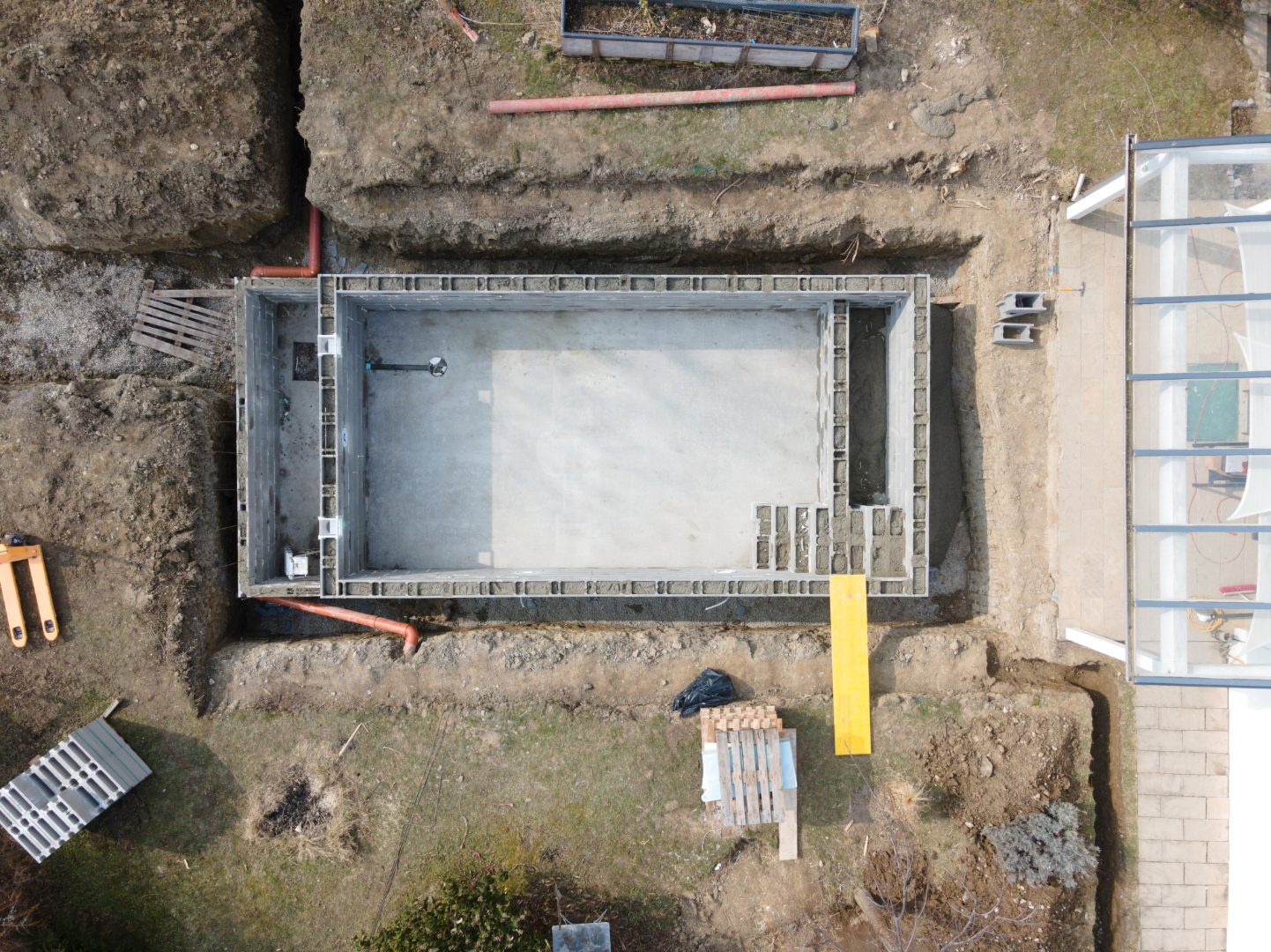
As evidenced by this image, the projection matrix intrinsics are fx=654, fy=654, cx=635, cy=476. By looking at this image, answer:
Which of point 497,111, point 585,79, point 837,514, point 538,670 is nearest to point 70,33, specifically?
point 497,111

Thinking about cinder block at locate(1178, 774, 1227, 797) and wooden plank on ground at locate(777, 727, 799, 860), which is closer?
wooden plank on ground at locate(777, 727, 799, 860)

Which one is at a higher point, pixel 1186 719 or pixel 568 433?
pixel 568 433

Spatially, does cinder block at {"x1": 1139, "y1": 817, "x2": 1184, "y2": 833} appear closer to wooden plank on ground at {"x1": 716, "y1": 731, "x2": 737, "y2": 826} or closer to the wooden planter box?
wooden plank on ground at {"x1": 716, "y1": 731, "x2": 737, "y2": 826}

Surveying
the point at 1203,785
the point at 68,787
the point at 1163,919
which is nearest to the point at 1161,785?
the point at 1203,785

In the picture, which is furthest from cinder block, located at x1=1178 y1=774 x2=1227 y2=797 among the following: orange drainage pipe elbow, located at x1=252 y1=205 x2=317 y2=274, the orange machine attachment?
the orange machine attachment

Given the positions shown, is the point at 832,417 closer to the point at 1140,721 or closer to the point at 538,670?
the point at 538,670

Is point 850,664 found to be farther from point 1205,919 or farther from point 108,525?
point 108,525

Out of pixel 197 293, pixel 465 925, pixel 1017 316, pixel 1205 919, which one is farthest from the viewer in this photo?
pixel 197 293
